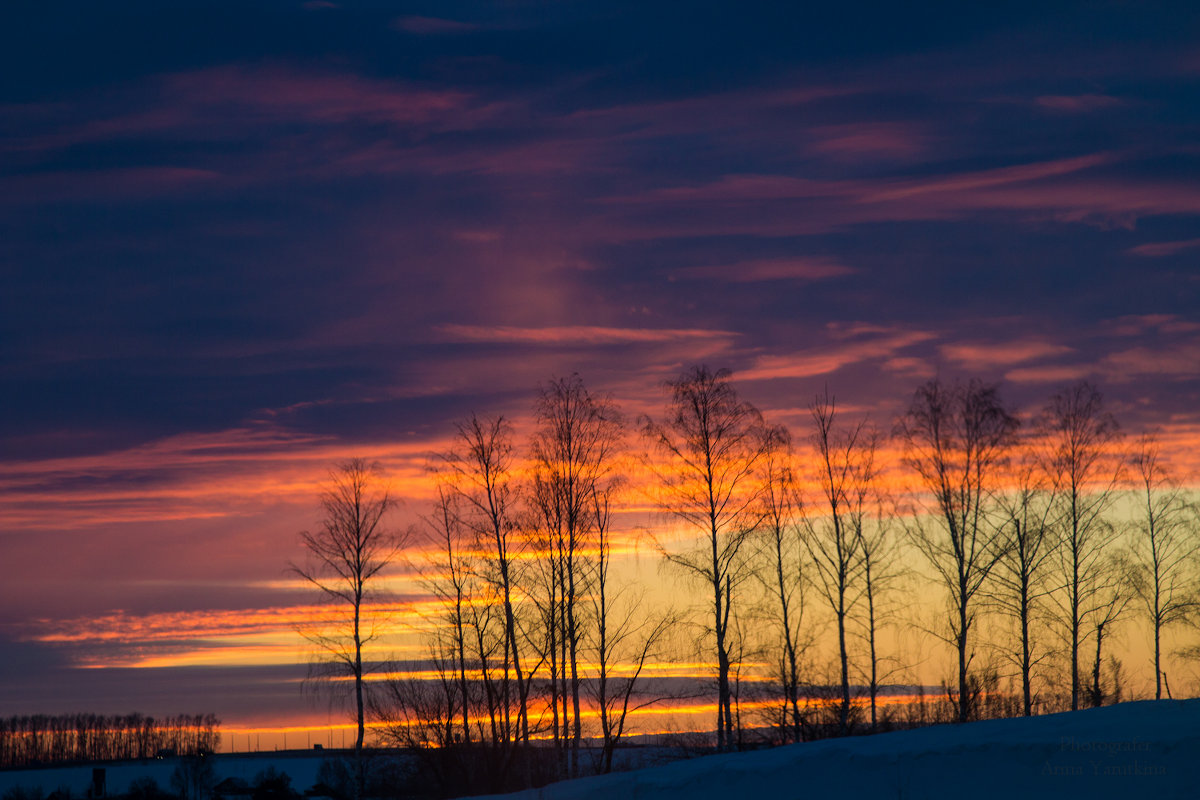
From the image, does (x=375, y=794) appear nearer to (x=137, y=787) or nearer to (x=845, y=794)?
(x=845, y=794)

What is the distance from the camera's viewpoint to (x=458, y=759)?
35.4m

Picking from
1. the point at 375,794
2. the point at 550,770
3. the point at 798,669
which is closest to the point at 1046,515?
the point at 798,669

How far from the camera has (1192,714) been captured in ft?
48.7

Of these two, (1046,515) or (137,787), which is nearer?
(1046,515)

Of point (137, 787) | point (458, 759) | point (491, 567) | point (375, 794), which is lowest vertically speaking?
point (137, 787)

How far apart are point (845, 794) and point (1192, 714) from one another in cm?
503

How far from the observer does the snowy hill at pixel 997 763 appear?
13695 millimetres

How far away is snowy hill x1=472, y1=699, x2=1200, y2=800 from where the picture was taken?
44.9ft

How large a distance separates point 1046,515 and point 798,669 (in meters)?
11.6

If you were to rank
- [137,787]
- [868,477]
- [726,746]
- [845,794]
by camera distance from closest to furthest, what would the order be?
1. [845,794]
2. [726,746]
3. [868,477]
4. [137,787]

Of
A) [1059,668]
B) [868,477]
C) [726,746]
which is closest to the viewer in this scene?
[726,746]

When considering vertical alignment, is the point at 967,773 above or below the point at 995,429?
below

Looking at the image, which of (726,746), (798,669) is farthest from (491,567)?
(798,669)

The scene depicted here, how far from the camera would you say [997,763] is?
15062 mm
